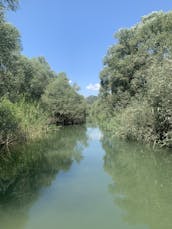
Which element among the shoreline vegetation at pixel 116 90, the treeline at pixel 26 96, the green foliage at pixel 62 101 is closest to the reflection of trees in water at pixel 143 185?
the shoreline vegetation at pixel 116 90

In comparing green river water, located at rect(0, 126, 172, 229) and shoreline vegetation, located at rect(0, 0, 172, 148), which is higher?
shoreline vegetation, located at rect(0, 0, 172, 148)

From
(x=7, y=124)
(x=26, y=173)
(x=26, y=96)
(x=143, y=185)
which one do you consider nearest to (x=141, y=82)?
(x=7, y=124)

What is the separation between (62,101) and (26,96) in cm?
598

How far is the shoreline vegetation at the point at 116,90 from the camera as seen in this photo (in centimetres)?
A: 1154

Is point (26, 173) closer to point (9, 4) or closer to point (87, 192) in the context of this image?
point (87, 192)

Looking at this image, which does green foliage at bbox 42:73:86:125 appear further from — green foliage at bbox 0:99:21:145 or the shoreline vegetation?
green foliage at bbox 0:99:21:145

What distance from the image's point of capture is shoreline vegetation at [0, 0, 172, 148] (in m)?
Result: 11.5

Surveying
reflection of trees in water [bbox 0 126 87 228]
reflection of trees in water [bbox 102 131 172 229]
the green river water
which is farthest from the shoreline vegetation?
the green river water

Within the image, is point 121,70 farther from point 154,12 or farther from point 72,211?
point 72,211

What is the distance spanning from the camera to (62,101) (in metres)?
30.8

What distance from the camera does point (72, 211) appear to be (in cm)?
489

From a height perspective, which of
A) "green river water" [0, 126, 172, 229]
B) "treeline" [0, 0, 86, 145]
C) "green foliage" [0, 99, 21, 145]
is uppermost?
"treeline" [0, 0, 86, 145]

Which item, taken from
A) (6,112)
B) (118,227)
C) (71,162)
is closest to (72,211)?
(118,227)

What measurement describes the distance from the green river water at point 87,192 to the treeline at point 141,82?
2.34 m
